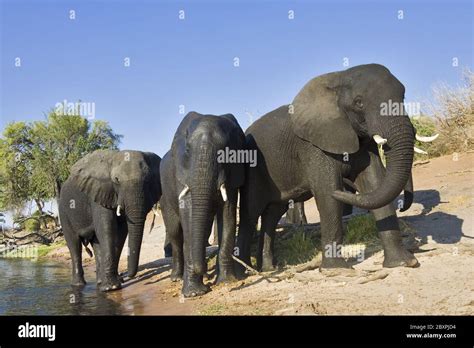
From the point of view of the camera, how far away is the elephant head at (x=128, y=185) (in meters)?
12.2

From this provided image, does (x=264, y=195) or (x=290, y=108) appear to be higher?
(x=290, y=108)

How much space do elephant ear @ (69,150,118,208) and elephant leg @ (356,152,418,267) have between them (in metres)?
5.94

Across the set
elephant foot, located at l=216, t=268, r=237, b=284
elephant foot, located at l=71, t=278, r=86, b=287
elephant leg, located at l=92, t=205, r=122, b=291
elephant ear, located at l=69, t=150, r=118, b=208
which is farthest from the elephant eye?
elephant foot, located at l=71, t=278, r=86, b=287

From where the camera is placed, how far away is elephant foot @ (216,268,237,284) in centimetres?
999

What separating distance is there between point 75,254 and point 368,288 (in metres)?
8.95

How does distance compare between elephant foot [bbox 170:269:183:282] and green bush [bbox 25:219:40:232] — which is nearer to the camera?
elephant foot [bbox 170:269:183:282]

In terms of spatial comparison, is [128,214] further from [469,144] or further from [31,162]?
[31,162]

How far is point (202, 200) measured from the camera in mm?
9156

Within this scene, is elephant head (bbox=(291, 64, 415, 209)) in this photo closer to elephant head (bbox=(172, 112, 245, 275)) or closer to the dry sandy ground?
the dry sandy ground

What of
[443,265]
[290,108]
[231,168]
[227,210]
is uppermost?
[290,108]

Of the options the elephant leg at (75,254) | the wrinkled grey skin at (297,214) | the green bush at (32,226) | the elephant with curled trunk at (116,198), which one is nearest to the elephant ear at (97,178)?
the elephant with curled trunk at (116,198)

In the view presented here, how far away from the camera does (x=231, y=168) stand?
9789 millimetres
